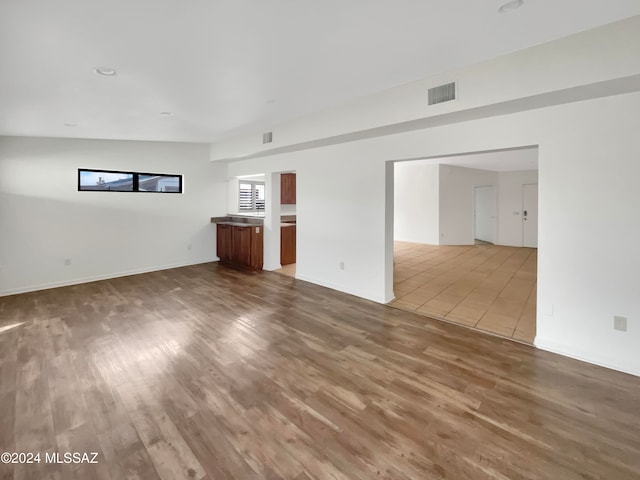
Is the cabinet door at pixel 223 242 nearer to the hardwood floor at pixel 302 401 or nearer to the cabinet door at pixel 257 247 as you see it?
the cabinet door at pixel 257 247

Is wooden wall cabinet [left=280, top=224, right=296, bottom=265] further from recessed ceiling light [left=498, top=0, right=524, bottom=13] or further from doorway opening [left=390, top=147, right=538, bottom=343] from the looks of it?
recessed ceiling light [left=498, top=0, right=524, bottom=13]

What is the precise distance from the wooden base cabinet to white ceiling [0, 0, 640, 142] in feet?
10.6

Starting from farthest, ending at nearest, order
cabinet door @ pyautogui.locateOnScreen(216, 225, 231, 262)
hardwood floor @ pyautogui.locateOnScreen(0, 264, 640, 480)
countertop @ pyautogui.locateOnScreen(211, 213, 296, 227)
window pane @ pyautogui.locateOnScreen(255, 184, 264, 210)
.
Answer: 1. window pane @ pyautogui.locateOnScreen(255, 184, 264, 210)
2. cabinet door @ pyautogui.locateOnScreen(216, 225, 231, 262)
3. countertop @ pyautogui.locateOnScreen(211, 213, 296, 227)
4. hardwood floor @ pyautogui.locateOnScreen(0, 264, 640, 480)

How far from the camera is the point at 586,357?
2.73m

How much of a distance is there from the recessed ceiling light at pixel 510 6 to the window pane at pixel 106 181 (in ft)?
21.0

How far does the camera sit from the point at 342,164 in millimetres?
4754

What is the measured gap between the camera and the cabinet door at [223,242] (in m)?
6.92

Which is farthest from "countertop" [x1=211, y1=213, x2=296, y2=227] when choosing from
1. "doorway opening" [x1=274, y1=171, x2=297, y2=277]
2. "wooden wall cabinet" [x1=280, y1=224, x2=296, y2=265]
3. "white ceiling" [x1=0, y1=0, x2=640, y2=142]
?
"white ceiling" [x1=0, y1=0, x2=640, y2=142]

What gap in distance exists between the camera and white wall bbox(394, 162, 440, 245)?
31.0 feet

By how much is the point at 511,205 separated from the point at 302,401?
33.6 feet

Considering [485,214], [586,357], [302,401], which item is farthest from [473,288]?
[485,214]

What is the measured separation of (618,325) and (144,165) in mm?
7423

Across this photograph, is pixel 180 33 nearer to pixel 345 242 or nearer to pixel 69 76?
pixel 69 76

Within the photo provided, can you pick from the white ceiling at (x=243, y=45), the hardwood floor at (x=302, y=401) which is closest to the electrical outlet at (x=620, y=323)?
the hardwood floor at (x=302, y=401)
